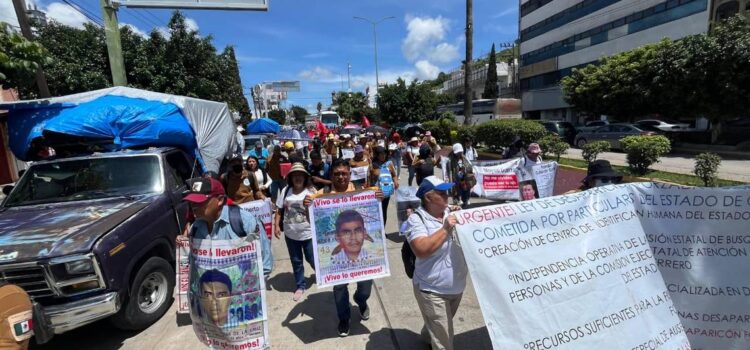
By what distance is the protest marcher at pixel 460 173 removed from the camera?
7199 millimetres

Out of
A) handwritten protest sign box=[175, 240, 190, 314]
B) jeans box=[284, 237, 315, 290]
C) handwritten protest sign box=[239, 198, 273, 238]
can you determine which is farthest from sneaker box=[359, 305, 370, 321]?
handwritten protest sign box=[239, 198, 273, 238]

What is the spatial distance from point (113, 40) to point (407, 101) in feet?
92.0

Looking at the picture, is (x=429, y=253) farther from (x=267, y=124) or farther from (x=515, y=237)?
(x=267, y=124)

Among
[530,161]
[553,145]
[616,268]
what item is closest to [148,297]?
[616,268]

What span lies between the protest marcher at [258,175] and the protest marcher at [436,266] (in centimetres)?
393

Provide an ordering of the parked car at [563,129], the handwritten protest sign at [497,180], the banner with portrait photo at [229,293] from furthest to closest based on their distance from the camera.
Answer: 1. the parked car at [563,129]
2. the handwritten protest sign at [497,180]
3. the banner with portrait photo at [229,293]

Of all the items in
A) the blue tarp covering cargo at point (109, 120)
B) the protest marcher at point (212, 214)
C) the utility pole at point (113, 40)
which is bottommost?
the protest marcher at point (212, 214)

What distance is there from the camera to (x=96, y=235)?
3441 mm

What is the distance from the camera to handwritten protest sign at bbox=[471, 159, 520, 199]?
783 cm

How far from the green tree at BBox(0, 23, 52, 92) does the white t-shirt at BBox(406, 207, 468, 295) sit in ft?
21.5

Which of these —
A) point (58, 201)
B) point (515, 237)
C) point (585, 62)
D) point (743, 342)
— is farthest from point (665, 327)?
point (585, 62)

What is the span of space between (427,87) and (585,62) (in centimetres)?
1654

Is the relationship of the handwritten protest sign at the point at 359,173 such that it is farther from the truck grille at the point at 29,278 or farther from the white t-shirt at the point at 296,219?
the truck grille at the point at 29,278

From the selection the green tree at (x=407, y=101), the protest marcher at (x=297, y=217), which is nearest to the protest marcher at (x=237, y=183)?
the protest marcher at (x=297, y=217)
